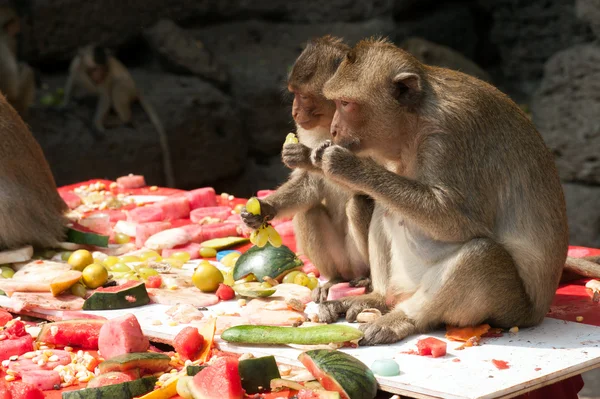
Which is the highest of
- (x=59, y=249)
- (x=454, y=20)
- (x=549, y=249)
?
(x=454, y=20)

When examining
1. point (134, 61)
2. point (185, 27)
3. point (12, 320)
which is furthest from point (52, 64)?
point (12, 320)

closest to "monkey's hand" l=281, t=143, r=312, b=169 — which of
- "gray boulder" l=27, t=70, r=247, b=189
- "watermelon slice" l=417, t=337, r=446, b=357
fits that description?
"watermelon slice" l=417, t=337, r=446, b=357

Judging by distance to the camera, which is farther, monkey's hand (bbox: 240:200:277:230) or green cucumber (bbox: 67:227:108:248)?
green cucumber (bbox: 67:227:108:248)

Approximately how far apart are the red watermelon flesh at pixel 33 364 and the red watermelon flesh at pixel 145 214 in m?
2.33

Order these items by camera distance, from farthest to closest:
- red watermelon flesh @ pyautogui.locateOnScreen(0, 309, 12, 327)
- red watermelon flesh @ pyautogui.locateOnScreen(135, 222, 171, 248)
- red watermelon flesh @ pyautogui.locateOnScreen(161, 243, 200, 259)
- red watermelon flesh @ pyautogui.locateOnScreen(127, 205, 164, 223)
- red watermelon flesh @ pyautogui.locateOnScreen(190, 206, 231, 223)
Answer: red watermelon flesh @ pyautogui.locateOnScreen(190, 206, 231, 223) → red watermelon flesh @ pyautogui.locateOnScreen(127, 205, 164, 223) → red watermelon flesh @ pyautogui.locateOnScreen(135, 222, 171, 248) → red watermelon flesh @ pyautogui.locateOnScreen(161, 243, 200, 259) → red watermelon flesh @ pyautogui.locateOnScreen(0, 309, 12, 327)

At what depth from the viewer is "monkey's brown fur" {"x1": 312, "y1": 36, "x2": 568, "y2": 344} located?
170 inches

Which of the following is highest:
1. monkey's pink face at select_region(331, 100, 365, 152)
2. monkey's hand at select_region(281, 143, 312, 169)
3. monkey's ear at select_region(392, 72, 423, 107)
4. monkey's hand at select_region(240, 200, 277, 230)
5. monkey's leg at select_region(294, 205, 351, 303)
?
monkey's ear at select_region(392, 72, 423, 107)

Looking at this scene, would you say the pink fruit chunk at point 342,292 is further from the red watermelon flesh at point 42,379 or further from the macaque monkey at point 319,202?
the red watermelon flesh at point 42,379

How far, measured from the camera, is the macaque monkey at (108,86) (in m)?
11.5

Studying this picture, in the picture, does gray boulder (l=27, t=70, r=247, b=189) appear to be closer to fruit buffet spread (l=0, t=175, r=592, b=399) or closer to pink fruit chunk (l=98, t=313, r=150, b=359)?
fruit buffet spread (l=0, t=175, r=592, b=399)

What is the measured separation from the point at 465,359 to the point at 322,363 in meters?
0.65

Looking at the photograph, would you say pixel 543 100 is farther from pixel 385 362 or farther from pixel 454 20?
pixel 385 362

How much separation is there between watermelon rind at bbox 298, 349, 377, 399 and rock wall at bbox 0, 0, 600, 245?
732 centimetres

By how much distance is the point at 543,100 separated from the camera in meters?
9.26
